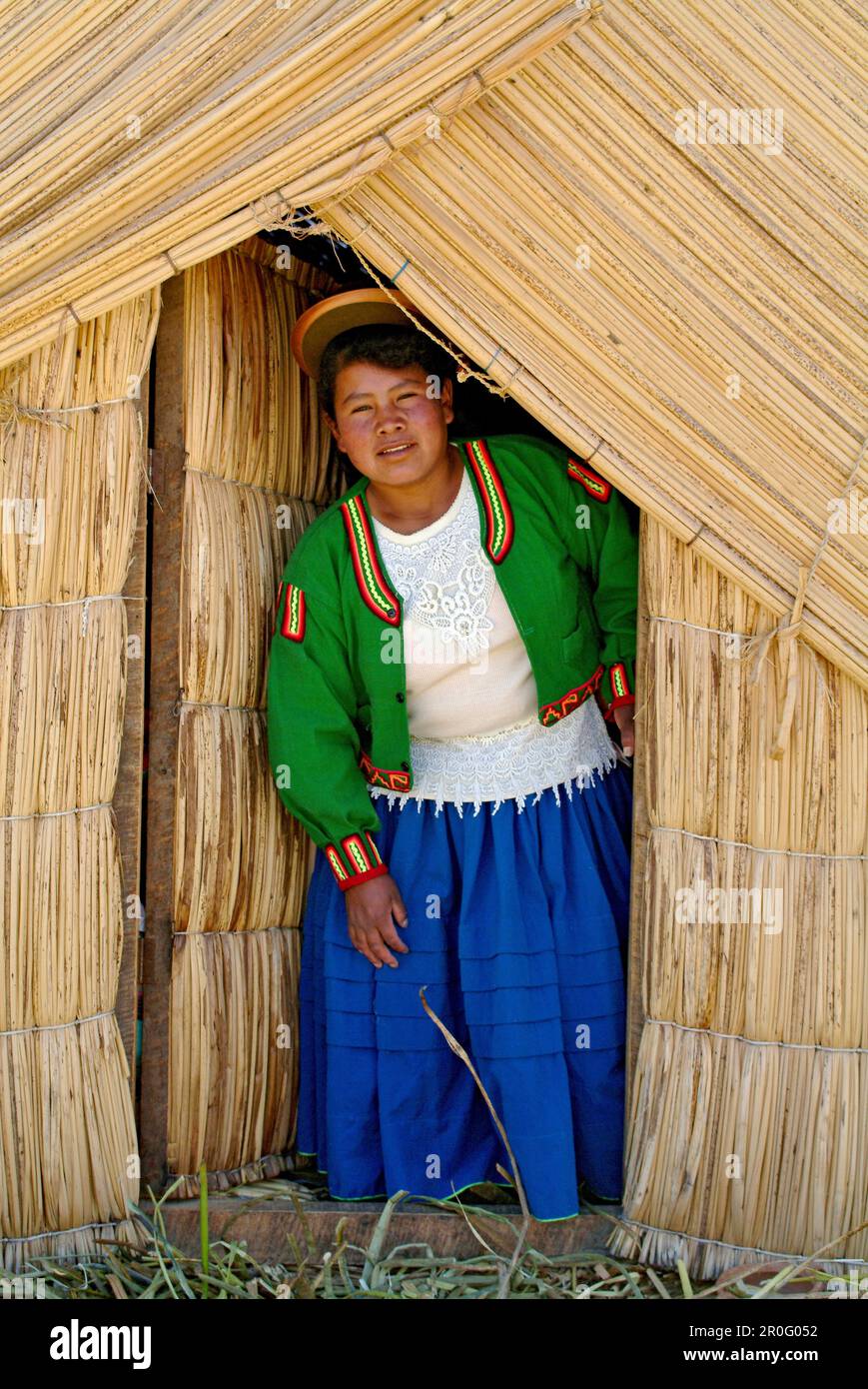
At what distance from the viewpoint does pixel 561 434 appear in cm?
259

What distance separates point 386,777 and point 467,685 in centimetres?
26

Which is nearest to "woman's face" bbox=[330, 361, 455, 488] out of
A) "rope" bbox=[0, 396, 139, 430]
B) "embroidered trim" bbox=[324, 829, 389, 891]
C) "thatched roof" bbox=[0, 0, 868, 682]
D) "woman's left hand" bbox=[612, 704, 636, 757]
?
"thatched roof" bbox=[0, 0, 868, 682]

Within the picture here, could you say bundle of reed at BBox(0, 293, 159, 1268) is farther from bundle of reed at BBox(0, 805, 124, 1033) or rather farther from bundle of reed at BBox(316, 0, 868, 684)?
bundle of reed at BBox(316, 0, 868, 684)

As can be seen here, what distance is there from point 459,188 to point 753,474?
707 mm

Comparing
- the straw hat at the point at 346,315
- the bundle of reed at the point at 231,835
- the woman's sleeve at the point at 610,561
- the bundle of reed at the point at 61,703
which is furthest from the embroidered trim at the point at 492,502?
the bundle of reed at the point at 61,703

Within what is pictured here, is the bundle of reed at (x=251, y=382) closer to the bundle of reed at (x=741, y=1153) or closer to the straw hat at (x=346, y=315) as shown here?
the straw hat at (x=346, y=315)

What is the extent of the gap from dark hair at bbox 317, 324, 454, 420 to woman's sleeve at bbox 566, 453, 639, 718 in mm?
367

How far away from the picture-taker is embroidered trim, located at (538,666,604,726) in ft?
9.82

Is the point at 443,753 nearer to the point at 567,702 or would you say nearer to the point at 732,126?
the point at 567,702

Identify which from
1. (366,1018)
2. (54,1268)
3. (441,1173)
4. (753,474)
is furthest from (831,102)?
(54,1268)

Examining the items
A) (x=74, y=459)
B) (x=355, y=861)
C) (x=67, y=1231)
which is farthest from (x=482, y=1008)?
(x=74, y=459)

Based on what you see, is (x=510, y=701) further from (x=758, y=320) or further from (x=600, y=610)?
(x=758, y=320)

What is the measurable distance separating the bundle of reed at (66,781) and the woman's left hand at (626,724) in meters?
1.01

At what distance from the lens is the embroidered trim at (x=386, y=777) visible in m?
3.04
